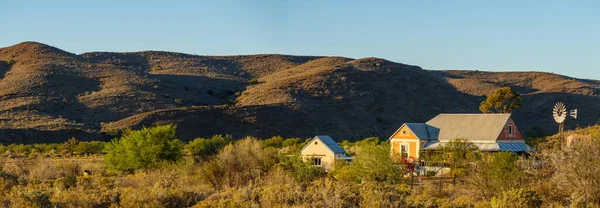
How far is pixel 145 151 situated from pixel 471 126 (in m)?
21.4

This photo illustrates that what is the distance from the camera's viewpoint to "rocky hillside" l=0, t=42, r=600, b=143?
256 feet

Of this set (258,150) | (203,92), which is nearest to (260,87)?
(203,92)

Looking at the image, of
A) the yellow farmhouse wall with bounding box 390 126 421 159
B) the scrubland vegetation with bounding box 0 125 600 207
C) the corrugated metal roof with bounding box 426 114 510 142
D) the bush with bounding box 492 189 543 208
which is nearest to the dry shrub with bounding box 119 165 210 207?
the scrubland vegetation with bounding box 0 125 600 207

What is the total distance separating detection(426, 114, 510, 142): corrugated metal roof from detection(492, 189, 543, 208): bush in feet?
76.5

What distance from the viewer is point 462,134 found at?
48.5 meters

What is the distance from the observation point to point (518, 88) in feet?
433

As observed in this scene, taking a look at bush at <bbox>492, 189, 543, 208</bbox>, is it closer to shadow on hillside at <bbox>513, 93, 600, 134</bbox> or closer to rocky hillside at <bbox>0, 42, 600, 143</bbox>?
rocky hillside at <bbox>0, 42, 600, 143</bbox>

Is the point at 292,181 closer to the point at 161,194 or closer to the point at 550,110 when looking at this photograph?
the point at 161,194

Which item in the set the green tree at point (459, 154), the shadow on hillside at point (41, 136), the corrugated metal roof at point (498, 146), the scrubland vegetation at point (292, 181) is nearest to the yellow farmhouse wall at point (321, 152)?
the scrubland vegetation at point (292, 181)

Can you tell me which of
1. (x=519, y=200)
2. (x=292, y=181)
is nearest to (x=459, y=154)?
(x=292, y=181)

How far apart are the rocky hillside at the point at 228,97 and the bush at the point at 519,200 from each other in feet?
177

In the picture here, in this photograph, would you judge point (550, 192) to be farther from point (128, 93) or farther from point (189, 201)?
point (128, 93)

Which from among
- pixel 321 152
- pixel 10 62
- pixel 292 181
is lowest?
pixel 321 152

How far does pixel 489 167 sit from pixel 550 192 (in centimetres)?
336
